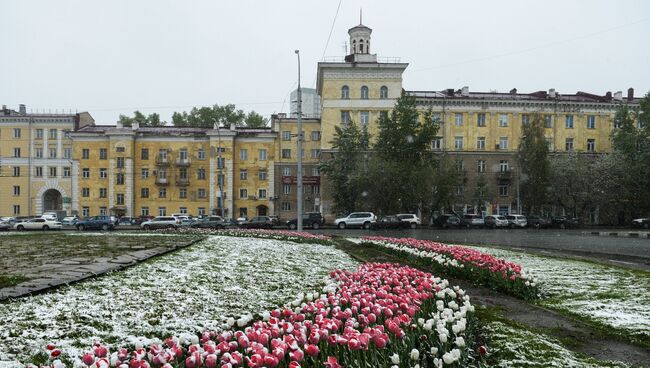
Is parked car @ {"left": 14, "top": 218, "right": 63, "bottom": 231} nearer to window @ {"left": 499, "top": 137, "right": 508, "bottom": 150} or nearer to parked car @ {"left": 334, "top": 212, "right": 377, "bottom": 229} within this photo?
parked car @ {"left": 334, "top": 212, "right": 377, "bottom": 229}

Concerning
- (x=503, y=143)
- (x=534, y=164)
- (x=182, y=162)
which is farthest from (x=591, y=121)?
(x=182, y=162)

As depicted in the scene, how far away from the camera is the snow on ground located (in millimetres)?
6363

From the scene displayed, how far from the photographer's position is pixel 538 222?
2157 inches

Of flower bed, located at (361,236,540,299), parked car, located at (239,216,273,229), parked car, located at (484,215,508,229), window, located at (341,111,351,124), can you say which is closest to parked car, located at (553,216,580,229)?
parked car, located at (484,215,508,229)

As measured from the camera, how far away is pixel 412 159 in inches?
2185

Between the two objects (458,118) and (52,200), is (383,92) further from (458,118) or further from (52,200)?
(52,200)

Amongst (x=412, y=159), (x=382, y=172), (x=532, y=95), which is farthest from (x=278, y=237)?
(x=532, y=95)

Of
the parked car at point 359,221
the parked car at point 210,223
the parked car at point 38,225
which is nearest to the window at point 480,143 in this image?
the parked car at point 359,221

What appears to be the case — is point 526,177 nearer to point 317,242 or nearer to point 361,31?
point 361,31

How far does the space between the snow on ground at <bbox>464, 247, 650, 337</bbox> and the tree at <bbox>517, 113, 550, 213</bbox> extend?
4836 centimetres

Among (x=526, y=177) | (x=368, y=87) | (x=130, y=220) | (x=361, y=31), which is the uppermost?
Result: (x=361, y=31)

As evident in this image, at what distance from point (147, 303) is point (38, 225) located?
51929 millimetres

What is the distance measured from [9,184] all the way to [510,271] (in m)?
78.6

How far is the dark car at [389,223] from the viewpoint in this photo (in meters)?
48.1
